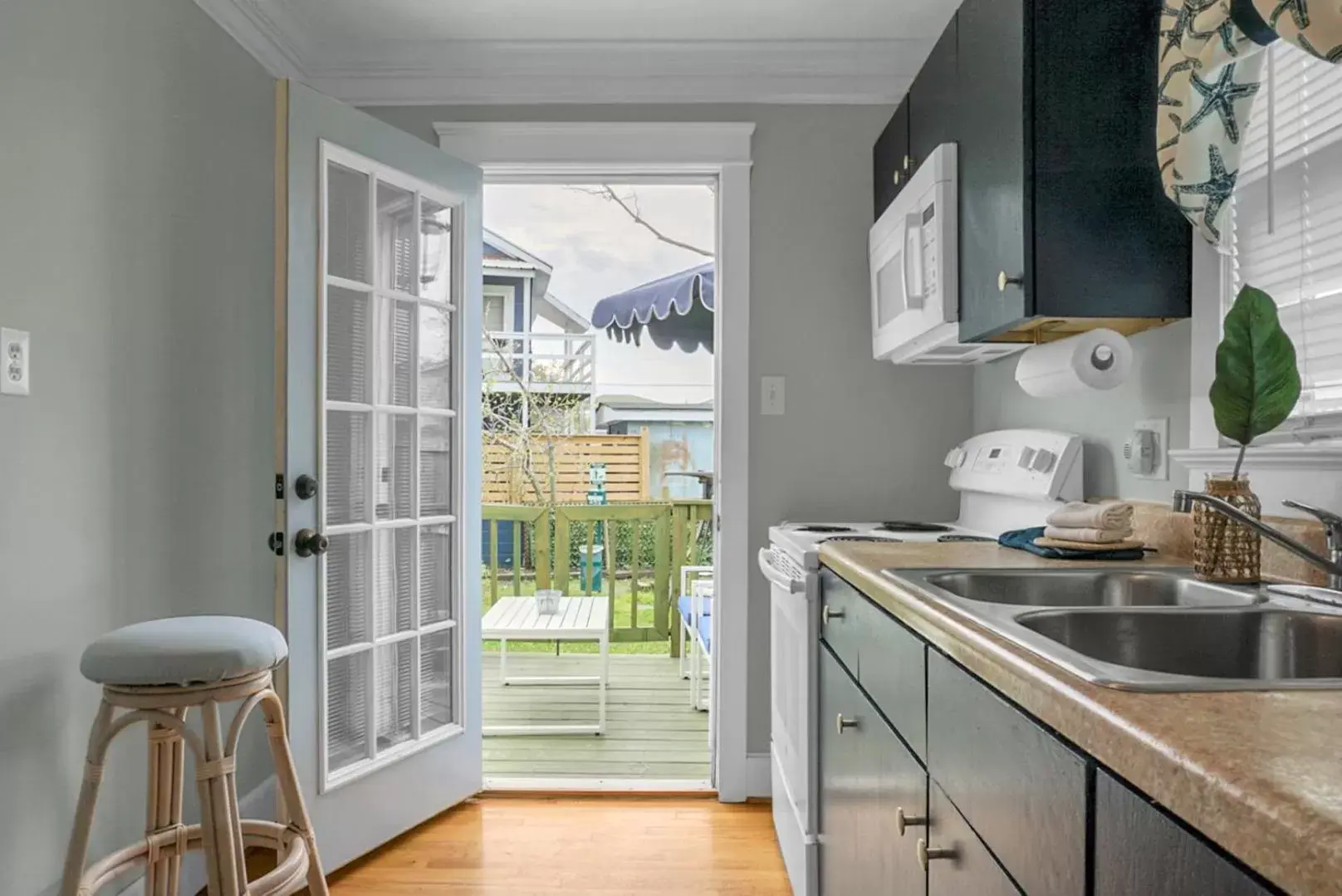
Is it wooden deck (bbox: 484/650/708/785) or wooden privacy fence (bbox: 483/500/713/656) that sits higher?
wooden privacy fence (bbox: 483/500/713/656)

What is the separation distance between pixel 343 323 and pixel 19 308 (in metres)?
0.78

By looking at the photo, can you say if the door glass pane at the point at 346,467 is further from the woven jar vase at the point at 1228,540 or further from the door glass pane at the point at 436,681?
the woven jar vase at the point at 1228,540

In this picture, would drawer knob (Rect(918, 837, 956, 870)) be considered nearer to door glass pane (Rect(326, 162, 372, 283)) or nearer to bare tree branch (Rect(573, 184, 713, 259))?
door glass pane (Rect(326, 162, 372, 283))

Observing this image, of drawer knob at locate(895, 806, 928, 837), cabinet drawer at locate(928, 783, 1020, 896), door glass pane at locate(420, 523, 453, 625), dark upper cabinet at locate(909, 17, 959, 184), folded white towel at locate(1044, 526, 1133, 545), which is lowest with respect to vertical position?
drawer knob at locate(895, 806, 928, 837)

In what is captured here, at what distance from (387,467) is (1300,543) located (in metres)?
2.04

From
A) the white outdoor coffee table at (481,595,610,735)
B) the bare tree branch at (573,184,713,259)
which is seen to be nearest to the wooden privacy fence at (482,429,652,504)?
the bare tree branch at (573,184,713,259)

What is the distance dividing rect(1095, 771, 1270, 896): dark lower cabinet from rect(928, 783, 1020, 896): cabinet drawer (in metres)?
0.22

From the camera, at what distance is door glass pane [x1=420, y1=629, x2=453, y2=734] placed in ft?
8.36

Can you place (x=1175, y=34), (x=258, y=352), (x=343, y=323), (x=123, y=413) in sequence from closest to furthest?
(x=1175, y=34) → (x=123, y=413) → (x=343, y=323) → (x=258, y=352)

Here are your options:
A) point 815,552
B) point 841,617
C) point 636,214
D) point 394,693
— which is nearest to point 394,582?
point 394,693

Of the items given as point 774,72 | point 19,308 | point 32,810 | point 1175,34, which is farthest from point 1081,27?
point 32,810

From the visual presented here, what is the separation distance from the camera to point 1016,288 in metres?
1.56

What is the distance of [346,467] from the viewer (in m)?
2.29

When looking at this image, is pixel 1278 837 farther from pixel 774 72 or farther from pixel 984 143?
pixel 774 72
